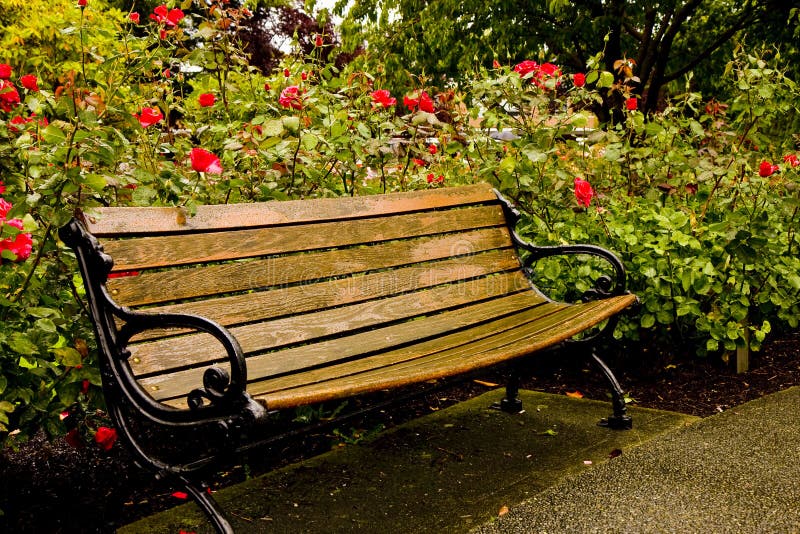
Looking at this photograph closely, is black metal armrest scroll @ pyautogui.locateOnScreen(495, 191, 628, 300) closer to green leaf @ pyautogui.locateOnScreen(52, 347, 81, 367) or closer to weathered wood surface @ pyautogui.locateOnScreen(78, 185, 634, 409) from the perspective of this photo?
weathered wood surface @ pyautogui.locateOnScreen(78, 185, 634, 409)

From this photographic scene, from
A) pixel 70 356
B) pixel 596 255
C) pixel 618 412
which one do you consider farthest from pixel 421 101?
pixel 70 356

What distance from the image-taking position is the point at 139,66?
2785 millimetres

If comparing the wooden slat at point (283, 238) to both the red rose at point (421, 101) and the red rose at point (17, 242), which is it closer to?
the red rose at point (17, 242)

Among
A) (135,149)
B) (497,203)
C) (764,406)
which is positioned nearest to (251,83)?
(135,149)

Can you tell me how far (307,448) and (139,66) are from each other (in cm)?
165

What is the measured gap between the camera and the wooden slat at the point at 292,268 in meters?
2.18

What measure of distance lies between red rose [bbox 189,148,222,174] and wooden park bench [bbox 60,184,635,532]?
0.15 metres

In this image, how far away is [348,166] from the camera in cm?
340

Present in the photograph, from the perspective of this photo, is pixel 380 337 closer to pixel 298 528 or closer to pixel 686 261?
pixel 298 528

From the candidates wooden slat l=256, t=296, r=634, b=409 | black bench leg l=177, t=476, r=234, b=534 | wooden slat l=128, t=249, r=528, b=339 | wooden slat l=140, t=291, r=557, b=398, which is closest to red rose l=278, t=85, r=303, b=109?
wooden slat l=128, t=249, r=528, b=339

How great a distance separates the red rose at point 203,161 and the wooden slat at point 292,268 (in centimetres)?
31

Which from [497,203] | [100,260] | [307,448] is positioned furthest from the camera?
[497,203]

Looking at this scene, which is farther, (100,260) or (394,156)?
(394,156)

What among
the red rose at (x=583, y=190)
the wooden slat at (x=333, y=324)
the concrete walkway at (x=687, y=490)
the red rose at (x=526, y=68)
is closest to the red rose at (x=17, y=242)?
the wooden slat at (x=333, y=324)
